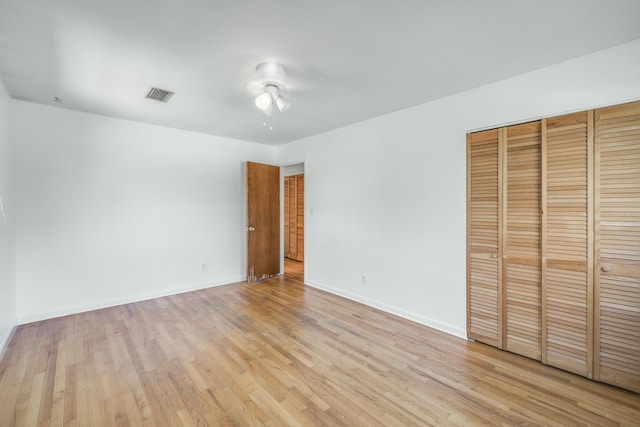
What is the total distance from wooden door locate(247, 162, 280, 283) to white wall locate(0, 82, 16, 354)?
8.87 ft

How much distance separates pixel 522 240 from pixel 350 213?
80.9 inches

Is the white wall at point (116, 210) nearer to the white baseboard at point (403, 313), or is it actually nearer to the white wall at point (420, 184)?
the white wall at point (420, 184)

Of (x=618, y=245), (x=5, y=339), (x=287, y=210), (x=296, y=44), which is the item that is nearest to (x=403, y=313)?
(x=618, y=245)

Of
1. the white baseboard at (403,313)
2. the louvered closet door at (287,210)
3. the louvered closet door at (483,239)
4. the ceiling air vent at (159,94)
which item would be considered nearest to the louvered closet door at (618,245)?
the louvered closet door at (483,239)

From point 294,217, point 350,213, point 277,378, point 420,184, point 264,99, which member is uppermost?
point 264,99

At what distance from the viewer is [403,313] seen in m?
3.20

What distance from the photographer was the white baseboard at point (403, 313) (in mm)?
2760

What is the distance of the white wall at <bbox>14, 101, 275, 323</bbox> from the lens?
308 centimetres

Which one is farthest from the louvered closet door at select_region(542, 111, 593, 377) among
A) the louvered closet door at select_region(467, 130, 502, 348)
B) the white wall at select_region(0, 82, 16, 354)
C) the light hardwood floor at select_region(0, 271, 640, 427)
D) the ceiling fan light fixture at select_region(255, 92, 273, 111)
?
the white wall at select_region(0, 82, 16, 354)

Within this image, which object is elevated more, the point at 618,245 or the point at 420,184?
the point at 420,184

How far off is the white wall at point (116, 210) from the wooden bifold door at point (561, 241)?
12.4ft

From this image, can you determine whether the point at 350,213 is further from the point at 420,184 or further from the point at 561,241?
the point at 561,241

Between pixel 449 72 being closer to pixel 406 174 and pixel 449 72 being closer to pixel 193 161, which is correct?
pixel 406 174

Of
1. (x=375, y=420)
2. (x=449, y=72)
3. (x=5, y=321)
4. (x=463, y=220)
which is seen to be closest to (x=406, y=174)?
(x=463, y=220)
